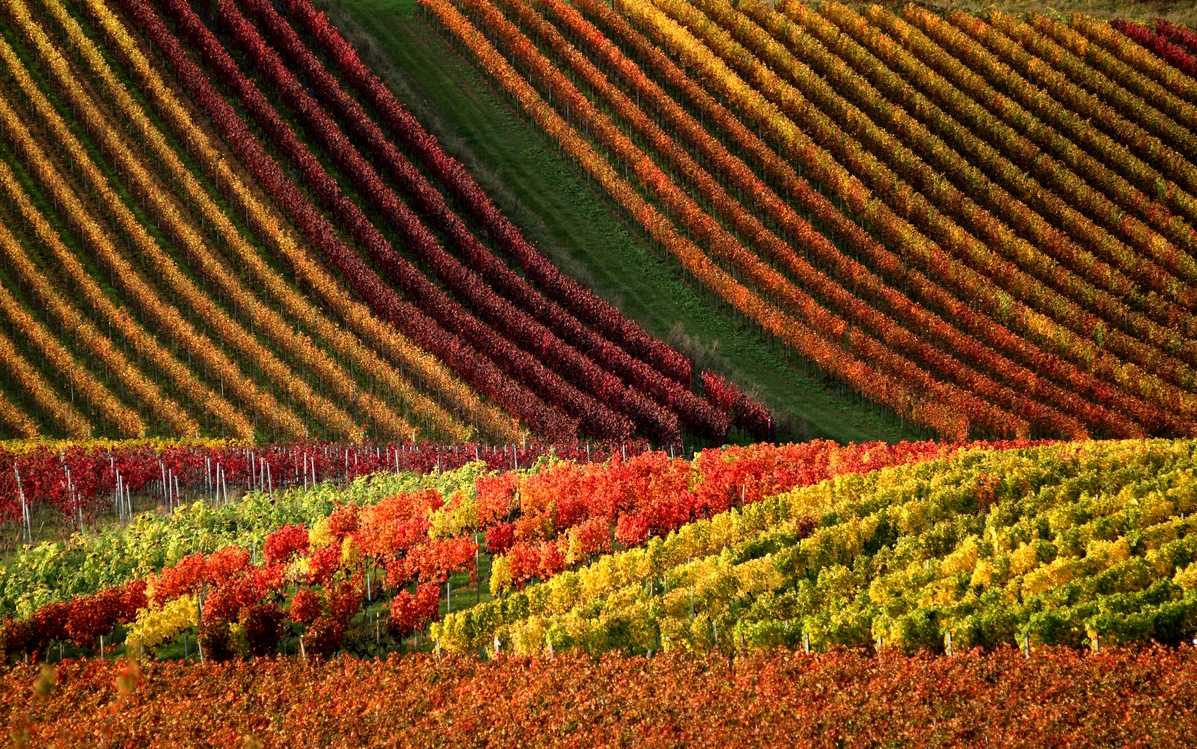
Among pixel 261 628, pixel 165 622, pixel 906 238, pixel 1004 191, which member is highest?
pixel 1004 191

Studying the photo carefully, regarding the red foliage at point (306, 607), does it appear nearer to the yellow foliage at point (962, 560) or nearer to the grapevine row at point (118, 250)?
the yellow foliage at point (962, 560)

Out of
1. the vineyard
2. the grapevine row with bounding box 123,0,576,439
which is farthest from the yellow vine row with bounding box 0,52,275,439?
the grapevine row with bounding box 123,0,576,439

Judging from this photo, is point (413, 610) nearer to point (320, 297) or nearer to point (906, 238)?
point (320, 297)

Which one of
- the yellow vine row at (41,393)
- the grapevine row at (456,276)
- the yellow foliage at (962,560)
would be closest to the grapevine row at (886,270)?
the grapevine row at (456,276)

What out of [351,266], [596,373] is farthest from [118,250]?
[596,373]

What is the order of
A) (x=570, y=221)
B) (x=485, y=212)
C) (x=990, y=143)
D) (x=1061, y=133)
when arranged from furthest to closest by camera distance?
(x=1061, y=133) → (x=990, y=143) → (x=570, y=221) → (x=485, y=212)

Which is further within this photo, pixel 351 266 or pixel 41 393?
pixel 351 266

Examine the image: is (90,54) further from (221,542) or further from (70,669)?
(70,669)

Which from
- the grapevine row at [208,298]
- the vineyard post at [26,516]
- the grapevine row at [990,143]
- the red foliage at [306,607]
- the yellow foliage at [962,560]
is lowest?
the vineyard post at [26,516]
